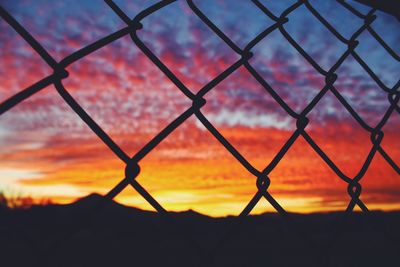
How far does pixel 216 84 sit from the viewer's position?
126 cm

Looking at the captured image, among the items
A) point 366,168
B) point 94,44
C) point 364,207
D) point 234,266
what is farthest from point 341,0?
point 234,266

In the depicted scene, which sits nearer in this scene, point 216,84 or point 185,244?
point 216,84

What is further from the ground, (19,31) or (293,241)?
(293,241)

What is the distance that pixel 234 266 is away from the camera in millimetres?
4438

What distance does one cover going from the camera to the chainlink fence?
939 mm

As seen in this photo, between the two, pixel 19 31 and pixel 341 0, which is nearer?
pixel 19 31

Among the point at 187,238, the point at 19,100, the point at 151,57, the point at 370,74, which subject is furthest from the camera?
the point at 370,74

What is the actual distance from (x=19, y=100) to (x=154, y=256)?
447 centimetres

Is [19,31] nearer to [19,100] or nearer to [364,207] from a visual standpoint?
[19,100]

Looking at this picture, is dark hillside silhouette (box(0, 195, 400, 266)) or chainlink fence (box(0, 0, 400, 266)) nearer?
chainlink fence (box(0, 0, 400, 266))

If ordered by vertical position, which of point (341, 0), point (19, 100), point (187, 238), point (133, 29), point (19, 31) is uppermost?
point (341, 0)

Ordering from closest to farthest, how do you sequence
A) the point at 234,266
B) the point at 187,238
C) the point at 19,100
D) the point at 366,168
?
the point at 19,100
the point at 187,238
the point at 366,168
the point at 234,266

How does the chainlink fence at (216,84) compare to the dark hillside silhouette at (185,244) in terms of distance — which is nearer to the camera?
the chainlink fence at (216,84)

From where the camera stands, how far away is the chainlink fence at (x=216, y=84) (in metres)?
0.94
